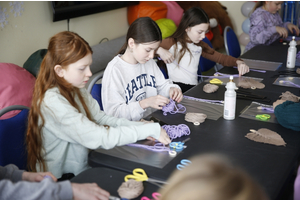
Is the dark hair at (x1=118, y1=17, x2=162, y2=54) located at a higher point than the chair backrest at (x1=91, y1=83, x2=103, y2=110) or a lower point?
higher

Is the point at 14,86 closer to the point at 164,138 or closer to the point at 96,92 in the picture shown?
the point at 96,92

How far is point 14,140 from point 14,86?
1016 mm

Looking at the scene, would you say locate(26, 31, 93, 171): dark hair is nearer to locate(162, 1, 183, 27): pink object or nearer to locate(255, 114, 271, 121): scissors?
locate(255, 114, 271, 121): scissors

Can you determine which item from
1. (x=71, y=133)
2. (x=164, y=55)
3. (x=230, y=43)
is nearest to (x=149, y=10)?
(x=230, y=43)

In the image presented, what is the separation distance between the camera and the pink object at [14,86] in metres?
2.17

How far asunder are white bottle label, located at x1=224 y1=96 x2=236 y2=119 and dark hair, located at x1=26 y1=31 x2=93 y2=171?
2.20 ft

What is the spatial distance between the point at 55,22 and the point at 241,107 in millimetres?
2241

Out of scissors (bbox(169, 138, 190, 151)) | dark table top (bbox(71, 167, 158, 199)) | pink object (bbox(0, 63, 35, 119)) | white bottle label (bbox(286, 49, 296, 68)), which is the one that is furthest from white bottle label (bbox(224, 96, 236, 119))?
pink object (bbox(0, 63, 35, 119))

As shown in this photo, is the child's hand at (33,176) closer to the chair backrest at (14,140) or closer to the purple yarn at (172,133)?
the chair backrest at (14,140)

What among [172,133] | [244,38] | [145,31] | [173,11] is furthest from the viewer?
[244,38]

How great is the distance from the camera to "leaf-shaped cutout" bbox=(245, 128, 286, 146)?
1301 mm

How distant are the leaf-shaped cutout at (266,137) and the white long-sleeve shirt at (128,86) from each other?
1.88 feet

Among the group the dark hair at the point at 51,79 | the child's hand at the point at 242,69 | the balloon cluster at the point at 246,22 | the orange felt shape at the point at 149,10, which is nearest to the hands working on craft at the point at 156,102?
the dark hair at the point at 51,79

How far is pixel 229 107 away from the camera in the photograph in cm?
150
